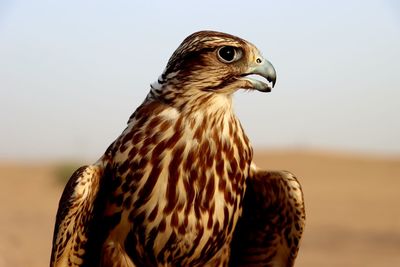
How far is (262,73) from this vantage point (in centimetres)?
421

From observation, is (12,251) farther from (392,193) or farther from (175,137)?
(392,193)

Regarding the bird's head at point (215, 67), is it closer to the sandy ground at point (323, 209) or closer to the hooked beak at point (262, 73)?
the hooked beak at point (262, 73)

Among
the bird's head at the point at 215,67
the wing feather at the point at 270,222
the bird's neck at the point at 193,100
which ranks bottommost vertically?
the wing feather at the point at 270,222

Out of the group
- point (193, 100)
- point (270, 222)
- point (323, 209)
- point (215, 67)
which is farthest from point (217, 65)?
point (323, 209)

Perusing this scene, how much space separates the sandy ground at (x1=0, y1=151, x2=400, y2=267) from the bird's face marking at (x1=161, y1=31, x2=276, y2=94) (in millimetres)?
5804

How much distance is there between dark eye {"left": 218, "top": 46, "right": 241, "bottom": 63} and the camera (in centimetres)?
420

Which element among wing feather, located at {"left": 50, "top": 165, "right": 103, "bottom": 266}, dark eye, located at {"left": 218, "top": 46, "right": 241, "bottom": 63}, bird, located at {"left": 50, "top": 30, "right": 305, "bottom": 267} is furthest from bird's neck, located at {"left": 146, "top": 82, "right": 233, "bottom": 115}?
wing feather, located at {"left": 50, "top": 165, "right": 103, "bottom": 266}

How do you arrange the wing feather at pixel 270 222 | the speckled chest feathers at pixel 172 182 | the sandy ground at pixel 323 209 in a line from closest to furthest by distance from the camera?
the speckled chest feathers at pixel 172 182 < the wing feather at pixel 270 222 < the sandy ground at pixel 323 209

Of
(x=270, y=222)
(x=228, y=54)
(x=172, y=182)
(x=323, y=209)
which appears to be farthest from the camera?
(x=323, y=209)

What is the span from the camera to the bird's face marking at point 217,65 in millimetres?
4160

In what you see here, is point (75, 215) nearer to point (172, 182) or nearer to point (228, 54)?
point (172, 182)

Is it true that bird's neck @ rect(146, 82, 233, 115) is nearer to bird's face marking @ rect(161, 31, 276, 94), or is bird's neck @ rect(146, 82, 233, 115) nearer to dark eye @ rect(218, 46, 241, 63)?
bird's face marking @ rect(161, 31, 276, 94)

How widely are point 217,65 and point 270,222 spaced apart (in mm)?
1091

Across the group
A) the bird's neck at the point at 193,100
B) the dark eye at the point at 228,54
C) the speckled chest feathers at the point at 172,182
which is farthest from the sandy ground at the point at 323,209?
the dark eye at the point at 228,54
